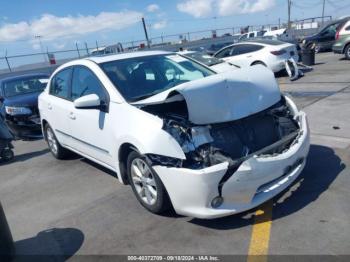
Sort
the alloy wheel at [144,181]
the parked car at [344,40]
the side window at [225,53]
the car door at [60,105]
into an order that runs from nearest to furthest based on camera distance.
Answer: the alloy wheel at [144,181] → the car door at [60,105] → the side window at [225,53] → the parked car at [344,40]

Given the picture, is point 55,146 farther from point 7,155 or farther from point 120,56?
point 120,56

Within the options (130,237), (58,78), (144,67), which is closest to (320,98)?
(144,67)

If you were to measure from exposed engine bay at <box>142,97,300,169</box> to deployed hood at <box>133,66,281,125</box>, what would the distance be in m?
0.09

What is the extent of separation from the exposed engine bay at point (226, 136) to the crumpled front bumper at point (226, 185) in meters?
0.10

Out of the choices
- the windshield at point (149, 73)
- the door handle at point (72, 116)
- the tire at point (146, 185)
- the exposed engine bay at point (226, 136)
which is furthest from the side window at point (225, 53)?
the tire at point (146, 185)

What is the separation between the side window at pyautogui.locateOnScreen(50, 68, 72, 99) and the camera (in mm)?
5707

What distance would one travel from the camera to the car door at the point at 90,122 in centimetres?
455

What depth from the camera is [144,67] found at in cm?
494

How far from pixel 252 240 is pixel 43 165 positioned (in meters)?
4.64

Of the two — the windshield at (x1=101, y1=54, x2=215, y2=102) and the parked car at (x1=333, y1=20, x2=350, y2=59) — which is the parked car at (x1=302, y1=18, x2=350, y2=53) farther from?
the windshield at (x1=101, y1=54, x2=215, y2=102)

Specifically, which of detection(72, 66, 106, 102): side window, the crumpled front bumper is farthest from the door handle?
the crumpled front bumper

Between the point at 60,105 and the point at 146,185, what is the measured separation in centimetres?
251

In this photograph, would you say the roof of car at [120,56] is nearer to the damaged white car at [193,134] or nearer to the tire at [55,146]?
the damaged white car at [193,134]

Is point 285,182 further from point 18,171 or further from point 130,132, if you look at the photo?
point 18,171
